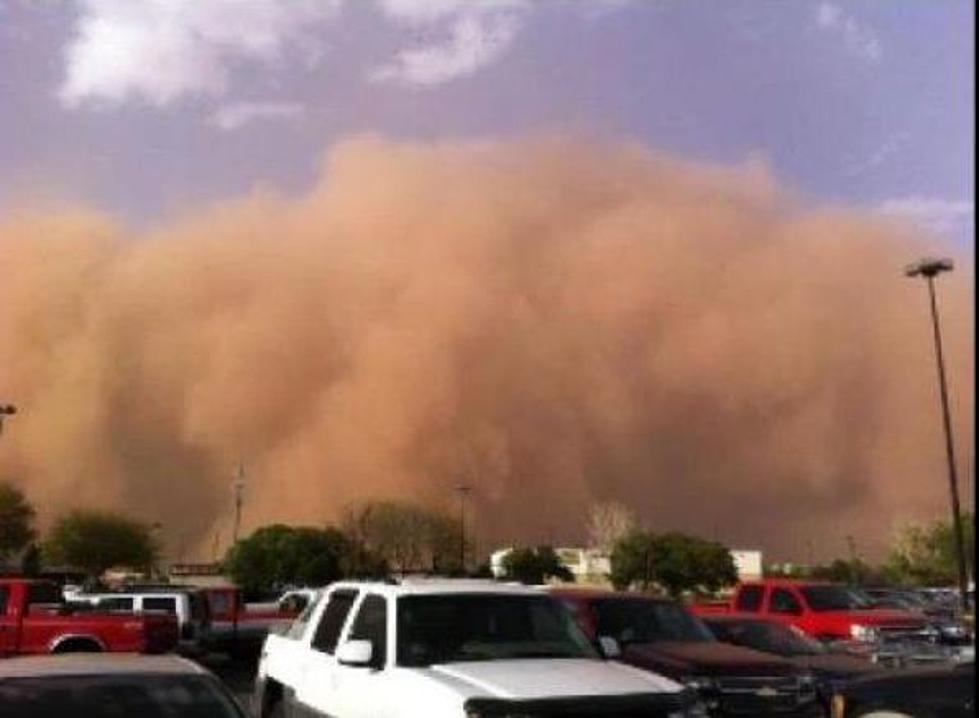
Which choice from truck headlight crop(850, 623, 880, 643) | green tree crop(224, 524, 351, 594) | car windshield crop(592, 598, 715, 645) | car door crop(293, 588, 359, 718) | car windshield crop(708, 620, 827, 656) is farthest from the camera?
green tree crop(224, 524, 351, 594)

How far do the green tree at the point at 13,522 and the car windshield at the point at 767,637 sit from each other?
7650cm

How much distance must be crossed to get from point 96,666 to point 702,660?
5714 millimetres

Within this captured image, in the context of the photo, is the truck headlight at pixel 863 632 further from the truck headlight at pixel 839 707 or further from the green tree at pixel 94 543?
the green tree at pixel 94 543

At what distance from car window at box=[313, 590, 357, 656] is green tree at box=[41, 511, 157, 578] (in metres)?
81.3

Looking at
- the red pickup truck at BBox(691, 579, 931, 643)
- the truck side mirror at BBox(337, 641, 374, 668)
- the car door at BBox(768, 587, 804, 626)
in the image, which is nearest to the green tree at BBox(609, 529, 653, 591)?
the red pickup truck at BBox(691, 579, 931, 643)

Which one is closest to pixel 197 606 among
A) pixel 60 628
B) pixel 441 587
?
pixel 60 628

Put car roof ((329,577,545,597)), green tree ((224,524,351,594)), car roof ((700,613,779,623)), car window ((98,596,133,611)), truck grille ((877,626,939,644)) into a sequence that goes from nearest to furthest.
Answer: car roof ((329,577,545,597)) → car roof ((700,613,779,623)) → truck grille ((877,626,939,644)) → car window ((98,596,133,611)) → green tree ((224,524,351,594))

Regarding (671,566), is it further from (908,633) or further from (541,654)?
(541,654)

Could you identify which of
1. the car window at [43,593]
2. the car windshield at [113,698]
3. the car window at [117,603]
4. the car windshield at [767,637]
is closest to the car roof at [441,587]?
the car windshield at [113,698]

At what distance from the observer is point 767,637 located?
44.6 ft

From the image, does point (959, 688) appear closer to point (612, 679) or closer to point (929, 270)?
point (612, 679)

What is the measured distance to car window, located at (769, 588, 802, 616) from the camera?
1855 cm

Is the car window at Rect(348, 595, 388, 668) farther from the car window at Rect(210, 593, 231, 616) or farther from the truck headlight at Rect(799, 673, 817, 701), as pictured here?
the car window at Rect(210, 593, 231, 616)

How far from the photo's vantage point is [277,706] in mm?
9727
